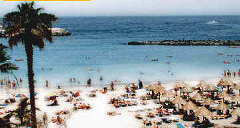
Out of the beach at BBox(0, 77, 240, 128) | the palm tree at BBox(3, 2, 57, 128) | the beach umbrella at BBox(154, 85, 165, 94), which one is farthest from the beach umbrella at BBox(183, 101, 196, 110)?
the palm tree at BBox(3, 2, 57, 128)

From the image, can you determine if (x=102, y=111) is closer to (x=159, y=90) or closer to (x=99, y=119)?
(x=99, y=119)

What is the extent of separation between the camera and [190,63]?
66.6 m

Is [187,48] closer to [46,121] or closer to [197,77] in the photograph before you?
[197,77]

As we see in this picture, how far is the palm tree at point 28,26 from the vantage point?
17795 mm

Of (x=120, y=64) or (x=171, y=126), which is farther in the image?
(x=120, y=64)

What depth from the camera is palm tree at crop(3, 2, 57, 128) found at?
58.4 ft

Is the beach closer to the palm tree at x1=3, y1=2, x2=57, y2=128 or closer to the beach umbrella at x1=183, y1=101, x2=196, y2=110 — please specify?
the beach umbrella at x1=183, y1=101, x2=196, y2=110

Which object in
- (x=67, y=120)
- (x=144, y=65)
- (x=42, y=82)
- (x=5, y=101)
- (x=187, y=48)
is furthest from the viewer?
(x=187, y=48)

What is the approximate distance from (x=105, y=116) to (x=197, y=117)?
7.55m

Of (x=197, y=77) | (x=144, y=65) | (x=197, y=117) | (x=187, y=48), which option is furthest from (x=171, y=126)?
(x=187, y=48)

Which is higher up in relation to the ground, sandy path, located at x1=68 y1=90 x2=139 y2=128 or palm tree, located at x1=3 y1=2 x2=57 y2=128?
palm tree, located at x1=3 y1=2 x2=57 y2=128

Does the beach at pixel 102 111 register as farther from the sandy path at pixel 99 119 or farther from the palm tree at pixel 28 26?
the palm tree at pixel 28 26

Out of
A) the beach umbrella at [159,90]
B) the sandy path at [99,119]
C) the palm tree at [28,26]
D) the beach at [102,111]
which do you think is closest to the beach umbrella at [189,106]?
the beach at [102,111]

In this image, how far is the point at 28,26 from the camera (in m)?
18.0
